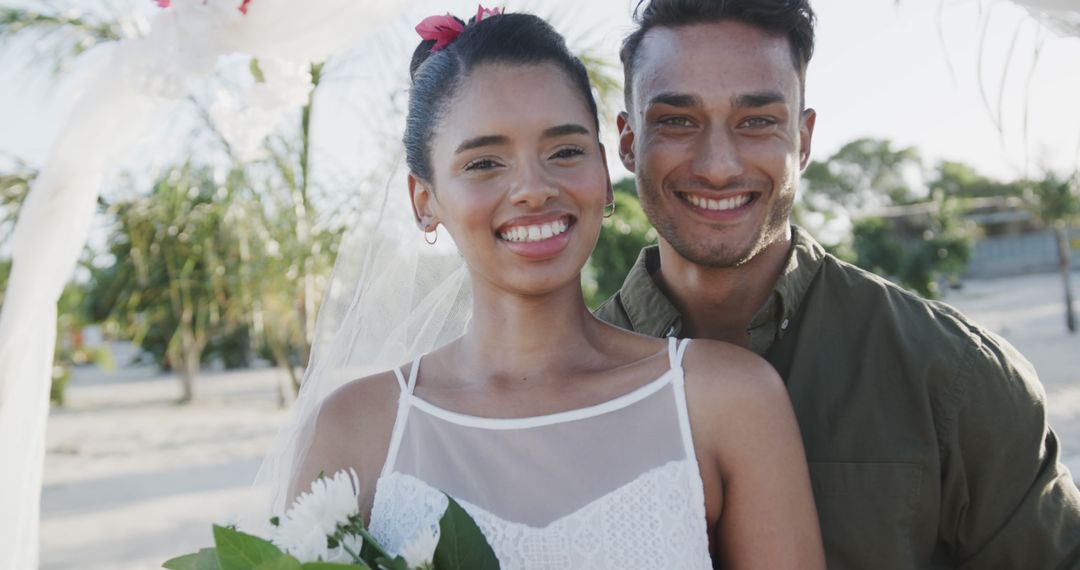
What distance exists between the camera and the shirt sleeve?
233 centimetres

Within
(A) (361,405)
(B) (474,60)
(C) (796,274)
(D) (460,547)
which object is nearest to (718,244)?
(C) (796,274)

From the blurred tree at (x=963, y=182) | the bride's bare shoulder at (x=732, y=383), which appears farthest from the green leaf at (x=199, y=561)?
the blurred tree at (x=963, y=182)

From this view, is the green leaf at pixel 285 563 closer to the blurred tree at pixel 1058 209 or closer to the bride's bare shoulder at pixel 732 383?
the bride's bare shoulder at pixel 732 383

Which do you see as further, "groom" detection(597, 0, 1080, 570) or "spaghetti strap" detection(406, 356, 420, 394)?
"groom" detection(597, 0, 1080, 570)

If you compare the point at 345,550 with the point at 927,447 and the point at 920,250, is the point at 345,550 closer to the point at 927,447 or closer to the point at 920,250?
the point at 927,447

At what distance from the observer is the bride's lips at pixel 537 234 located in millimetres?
1926

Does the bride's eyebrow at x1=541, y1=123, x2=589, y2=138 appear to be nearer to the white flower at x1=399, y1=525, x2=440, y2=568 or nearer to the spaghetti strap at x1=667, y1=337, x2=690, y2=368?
the spaghetti strap at x1=667, y1=337, x2=690, y2=368

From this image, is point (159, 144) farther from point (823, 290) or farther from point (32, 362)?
point (823, 290)

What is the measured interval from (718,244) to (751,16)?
0.65 meters

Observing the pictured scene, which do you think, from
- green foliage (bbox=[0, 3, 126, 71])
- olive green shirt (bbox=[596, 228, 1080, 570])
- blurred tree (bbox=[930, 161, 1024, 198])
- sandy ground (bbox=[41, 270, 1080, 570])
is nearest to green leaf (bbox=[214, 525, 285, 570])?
sandy ground (bbox=[41, 270, 1080, 570])

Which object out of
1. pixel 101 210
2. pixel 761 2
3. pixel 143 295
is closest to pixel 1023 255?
pixel 143 295

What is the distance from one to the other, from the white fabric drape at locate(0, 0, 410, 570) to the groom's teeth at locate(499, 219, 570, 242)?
1353mm

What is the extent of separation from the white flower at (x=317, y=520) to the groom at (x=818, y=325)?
1239mm

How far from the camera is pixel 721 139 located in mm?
2598
